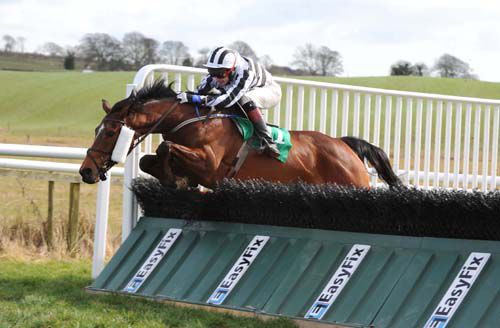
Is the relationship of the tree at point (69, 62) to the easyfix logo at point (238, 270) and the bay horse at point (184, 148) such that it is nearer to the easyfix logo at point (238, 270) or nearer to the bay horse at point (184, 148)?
the bay horse at point (184, 148)

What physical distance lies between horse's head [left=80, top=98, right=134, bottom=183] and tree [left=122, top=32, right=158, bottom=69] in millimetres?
53646

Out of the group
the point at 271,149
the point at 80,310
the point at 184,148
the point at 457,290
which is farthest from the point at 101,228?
the point at 457,290

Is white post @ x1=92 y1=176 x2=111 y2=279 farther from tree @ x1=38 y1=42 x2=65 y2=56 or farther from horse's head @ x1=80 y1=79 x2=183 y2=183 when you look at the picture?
tree @ x1=38 y1=42 x2=65 y2=56

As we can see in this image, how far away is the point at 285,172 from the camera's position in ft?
25.6

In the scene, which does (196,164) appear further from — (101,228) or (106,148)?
(101,228)

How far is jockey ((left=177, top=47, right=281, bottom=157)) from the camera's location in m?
7.33

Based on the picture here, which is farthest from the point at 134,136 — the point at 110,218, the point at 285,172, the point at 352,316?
the point at 110,218

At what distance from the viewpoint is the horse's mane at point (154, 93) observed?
23.7 feet

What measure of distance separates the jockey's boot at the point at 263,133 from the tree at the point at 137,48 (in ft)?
174

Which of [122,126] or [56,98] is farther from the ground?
[122,126]

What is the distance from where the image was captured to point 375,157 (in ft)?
28.5

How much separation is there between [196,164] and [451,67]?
196 ft

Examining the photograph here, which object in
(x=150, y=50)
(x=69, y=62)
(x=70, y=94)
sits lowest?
(x=69, y=62)

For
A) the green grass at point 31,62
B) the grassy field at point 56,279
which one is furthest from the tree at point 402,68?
the grassy field at point 56,279
